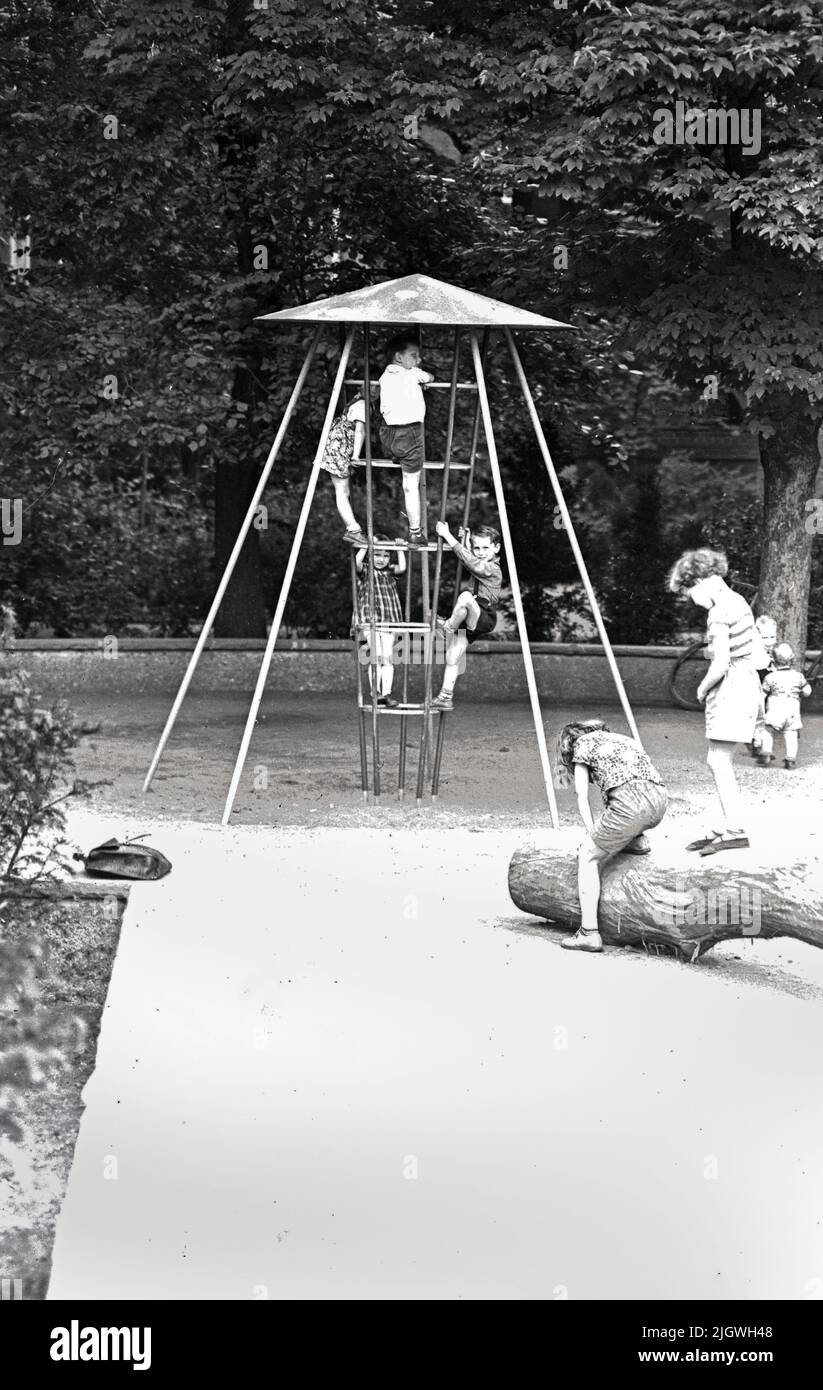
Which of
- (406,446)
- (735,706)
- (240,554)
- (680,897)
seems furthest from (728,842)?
(240,554)

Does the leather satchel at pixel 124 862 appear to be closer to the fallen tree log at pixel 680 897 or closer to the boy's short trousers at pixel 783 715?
the fallen tree log at pixel 680 897

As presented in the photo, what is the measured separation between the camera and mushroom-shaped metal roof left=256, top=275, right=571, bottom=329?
37.9ft

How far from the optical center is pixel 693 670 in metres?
18.6

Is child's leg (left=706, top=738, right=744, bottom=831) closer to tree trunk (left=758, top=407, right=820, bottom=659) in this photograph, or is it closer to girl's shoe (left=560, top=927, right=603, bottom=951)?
girl's shoe (left=560, top=927, right=603, bottom=951)

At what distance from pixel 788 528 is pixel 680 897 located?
29.2 ft

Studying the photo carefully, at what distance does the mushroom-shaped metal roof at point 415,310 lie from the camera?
37.9 feet

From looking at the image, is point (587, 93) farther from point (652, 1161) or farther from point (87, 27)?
point (652, 1161)

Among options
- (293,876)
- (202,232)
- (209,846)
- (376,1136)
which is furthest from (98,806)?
(202,232)

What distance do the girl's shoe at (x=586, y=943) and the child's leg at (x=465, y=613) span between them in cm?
447

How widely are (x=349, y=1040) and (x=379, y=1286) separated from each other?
1.83m

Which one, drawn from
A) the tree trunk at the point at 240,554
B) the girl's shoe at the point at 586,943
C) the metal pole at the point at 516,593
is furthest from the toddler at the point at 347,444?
the tree trunk at the point at 240,554

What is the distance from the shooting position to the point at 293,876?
955 cm

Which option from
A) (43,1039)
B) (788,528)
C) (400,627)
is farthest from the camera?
(788,528)

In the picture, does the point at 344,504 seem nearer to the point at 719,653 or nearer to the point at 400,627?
the point at 400,627
